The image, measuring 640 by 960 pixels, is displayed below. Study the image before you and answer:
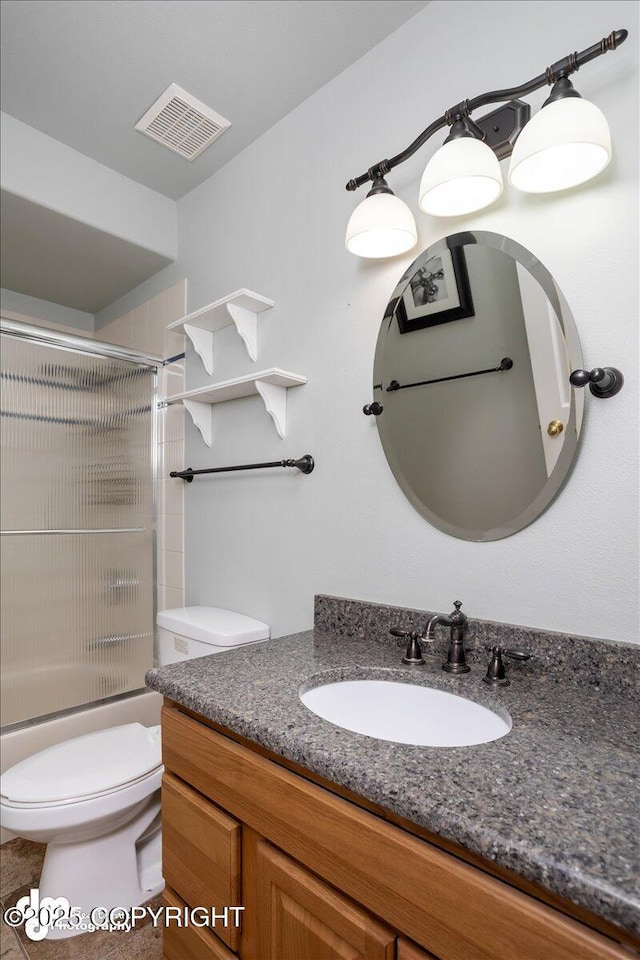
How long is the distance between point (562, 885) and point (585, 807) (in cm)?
13

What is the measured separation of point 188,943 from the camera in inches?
40.5

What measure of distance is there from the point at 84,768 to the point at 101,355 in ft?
5.23

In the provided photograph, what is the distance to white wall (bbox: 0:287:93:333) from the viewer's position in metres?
2.76

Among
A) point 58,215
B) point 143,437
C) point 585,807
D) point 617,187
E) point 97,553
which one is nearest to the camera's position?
point 585,807

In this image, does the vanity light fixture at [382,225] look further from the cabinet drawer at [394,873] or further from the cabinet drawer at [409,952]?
the cabinet drawer at [409,952]

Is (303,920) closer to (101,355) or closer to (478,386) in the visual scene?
(478,386)

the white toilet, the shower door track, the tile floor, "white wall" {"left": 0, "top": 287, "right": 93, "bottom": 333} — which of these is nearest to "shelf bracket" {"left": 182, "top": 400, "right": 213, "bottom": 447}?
the shower door track

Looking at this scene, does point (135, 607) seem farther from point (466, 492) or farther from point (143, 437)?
point (466, 492)

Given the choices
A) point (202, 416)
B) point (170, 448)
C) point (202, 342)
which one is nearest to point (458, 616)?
point (202, 416)

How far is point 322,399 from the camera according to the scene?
1.62 m

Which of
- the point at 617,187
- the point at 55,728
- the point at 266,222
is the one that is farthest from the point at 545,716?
the point at 55,728

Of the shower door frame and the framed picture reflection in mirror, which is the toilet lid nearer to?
the shower door frame

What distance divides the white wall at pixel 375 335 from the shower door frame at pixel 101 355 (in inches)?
11.1

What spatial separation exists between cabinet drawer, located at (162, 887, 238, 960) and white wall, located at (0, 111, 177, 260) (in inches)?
87.4
